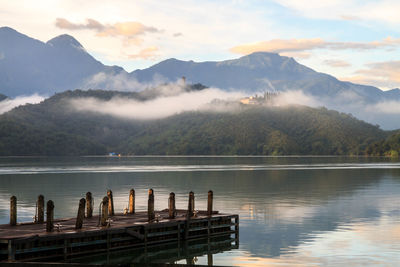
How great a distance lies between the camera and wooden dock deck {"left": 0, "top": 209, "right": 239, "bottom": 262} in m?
28.8

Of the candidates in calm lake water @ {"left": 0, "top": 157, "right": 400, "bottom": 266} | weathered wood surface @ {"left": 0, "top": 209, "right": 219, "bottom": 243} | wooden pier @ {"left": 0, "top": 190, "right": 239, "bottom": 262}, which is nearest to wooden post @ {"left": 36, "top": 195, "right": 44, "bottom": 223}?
wooden pier @ {"left": 0, "top": 190, "right": 239, "bottom": 262}

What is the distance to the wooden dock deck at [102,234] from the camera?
28.8 metres

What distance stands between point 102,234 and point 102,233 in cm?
9

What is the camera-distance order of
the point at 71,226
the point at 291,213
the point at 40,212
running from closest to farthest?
the point at 71,226 < the point at 40,212 < the point at 291,213

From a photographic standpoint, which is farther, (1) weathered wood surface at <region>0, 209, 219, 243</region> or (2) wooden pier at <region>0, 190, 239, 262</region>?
(1) weathered wood surface at <region>0, 209, 219, 243</region>

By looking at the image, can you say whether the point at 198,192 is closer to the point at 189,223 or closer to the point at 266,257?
the point at 189,223

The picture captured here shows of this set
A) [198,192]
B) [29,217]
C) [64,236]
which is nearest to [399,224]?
[64,236]

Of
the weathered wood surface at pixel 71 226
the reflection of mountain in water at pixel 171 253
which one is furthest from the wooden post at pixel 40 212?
the reflection of mountain in water at pixel 171 253

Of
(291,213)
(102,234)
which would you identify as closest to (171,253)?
(102,234)

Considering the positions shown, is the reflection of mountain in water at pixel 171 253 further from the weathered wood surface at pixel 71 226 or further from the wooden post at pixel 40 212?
the wooden post at pixel 40 212

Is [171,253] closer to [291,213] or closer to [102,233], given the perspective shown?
[102,233]

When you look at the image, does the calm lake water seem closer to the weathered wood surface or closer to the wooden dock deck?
the wooden dock deck

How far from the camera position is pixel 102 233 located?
32031mm

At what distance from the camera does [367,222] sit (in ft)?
149
